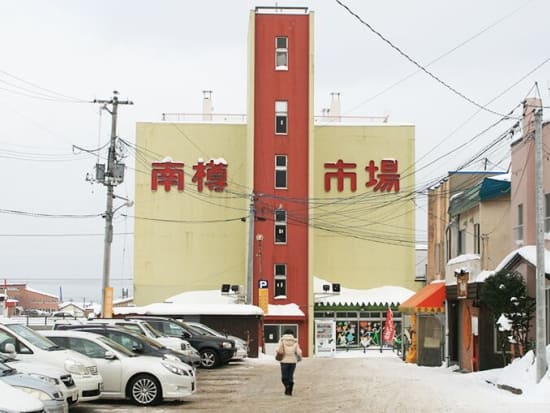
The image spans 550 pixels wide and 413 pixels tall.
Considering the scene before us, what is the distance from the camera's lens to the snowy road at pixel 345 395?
1883cm

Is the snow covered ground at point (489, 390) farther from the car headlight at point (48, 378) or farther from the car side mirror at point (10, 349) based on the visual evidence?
the car side mirror at point (10, 349)

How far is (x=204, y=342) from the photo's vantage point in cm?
3161

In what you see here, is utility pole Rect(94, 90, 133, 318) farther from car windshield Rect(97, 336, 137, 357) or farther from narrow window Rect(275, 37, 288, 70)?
narrow window Rect(275, 37, 288, 70)

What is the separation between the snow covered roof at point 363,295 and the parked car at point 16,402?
46.9 metres

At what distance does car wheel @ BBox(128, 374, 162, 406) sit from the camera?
1897 centimetres

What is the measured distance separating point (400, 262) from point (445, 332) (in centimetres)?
2486

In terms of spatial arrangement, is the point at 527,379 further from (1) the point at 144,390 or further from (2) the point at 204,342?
(2) the point at 204,342

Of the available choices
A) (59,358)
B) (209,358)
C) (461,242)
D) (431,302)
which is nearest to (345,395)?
(59,358)

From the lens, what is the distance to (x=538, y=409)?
61.1ft

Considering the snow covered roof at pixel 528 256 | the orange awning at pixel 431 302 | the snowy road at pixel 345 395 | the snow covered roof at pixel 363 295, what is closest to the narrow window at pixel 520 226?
the snow covered roof at pixel 528 256

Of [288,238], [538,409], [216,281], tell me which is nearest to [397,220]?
[288,238]

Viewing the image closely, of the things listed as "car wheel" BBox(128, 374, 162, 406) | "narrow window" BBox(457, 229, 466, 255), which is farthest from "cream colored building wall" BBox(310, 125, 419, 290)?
"car wheel" BBox(128, 374, 162, 406)

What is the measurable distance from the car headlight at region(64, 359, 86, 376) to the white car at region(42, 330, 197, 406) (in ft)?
5.81

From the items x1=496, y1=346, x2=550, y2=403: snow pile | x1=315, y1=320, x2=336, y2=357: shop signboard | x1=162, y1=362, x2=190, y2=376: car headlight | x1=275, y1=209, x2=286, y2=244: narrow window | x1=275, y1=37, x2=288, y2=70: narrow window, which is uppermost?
x1=275, y1=37, x2=288, y2=70: narrow window
